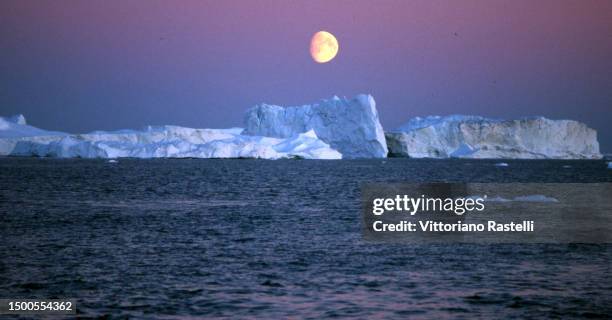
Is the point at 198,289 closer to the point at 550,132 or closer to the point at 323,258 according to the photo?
the point at 323,258

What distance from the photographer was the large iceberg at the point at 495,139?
5641 inches

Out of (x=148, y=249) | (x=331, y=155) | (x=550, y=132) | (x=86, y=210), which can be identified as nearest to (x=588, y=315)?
(x=148, y=249)

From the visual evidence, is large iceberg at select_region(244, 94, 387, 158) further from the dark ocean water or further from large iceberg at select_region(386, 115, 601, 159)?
the dark ocean water

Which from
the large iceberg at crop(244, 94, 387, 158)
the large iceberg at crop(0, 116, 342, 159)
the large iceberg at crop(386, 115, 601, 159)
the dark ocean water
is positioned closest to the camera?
the dark ocean water

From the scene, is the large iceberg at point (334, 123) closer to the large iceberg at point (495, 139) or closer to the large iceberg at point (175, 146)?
the large iceberg at point (175, 146)

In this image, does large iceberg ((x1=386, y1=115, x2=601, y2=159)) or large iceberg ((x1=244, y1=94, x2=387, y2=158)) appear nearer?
large iceberg ((x1=244, y1=94, x2=387, y2=158))

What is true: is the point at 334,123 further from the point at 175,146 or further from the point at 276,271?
the point at 276,271

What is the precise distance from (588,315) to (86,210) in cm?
2526

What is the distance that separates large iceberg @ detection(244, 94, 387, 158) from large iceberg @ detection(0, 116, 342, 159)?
3778 mm

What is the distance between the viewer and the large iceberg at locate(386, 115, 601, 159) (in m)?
143

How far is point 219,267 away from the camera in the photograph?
17.6 m

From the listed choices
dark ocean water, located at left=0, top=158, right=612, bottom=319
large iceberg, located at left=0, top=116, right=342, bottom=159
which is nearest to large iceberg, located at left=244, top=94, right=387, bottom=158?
large iceberg, located at left=0, top=116, right=342, bottom=159

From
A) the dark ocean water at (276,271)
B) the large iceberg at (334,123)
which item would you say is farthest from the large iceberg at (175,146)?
the dark ocean water at (276,271)

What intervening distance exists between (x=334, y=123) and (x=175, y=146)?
2646 cm
